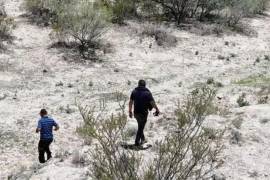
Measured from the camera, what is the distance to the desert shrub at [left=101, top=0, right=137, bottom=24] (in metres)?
25.4

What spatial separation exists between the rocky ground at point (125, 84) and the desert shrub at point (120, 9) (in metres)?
0.75

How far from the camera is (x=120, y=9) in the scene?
25.8m

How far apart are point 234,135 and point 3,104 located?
7417mm

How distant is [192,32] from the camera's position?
25719mm

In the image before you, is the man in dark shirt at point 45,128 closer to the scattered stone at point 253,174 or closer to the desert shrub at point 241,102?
the scattered stone at point 253,174

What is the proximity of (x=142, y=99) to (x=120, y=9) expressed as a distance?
1617 cm

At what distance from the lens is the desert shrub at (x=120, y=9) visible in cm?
2543

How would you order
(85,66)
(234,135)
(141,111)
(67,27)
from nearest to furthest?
1. (141,111)
2. (234,135)
3. (85,66)
4. (67,27)

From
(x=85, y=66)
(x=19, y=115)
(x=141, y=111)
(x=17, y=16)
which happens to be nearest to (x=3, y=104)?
(x=19, y=115)

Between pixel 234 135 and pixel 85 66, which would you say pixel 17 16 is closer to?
pixel 85 66

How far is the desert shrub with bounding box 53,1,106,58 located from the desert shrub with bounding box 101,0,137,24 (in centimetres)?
229

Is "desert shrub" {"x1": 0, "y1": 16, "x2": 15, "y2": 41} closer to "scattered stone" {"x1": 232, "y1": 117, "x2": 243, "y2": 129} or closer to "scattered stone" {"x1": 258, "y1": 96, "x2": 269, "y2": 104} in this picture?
"scattered stone" {"x1": 258, "y1": 96, "x2": 269, "y2": 104}

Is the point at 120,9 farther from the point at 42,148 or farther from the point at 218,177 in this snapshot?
the point at 218,177

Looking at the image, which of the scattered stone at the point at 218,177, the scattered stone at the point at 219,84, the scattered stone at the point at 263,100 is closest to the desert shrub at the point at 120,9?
the scattered stone at the point at 219,84
